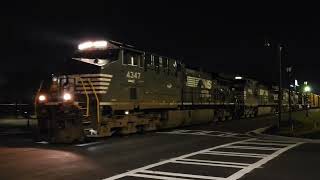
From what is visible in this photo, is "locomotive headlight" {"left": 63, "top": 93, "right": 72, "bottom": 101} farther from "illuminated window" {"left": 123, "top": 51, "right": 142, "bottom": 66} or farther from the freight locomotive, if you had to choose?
"illuminated window" {"left": 123, "top": 51, "right": 142, "bottom": 66}

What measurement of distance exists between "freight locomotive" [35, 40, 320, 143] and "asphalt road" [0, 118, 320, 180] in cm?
108

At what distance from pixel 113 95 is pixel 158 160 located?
7760mm

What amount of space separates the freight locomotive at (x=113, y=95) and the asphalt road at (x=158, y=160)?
1.08m

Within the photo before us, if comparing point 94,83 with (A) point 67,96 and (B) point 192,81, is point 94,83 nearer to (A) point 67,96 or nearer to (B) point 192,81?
(A) point 67,96

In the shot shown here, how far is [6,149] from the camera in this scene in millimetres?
17172

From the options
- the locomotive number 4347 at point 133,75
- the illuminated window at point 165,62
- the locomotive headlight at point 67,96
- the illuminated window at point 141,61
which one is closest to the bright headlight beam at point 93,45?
the locomotive number 4347 at point 133,75

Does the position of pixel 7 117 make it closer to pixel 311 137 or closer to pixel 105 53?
pixel 105 53

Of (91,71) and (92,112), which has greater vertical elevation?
(91,71)

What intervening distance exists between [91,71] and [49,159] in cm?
700

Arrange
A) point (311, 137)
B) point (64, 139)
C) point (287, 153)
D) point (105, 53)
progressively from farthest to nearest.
Answer: point (311, 137)
point (105, 53)
point (64, 139)
point (287, 153)

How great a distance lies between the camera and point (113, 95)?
2173 cm

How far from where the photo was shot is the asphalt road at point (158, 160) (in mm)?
11938

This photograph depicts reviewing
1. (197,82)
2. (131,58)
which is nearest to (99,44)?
(131,58)

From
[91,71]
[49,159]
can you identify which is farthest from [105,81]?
[49,159]
